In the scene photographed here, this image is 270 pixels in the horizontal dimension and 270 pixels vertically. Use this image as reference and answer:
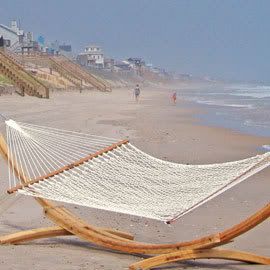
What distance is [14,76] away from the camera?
31797 mm

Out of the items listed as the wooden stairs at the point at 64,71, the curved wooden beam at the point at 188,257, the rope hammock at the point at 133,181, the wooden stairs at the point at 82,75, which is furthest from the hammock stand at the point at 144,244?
the wooden stairs at the point at 82,75

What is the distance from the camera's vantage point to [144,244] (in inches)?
187

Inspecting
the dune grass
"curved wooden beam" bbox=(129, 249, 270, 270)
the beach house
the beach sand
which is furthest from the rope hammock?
the beach house

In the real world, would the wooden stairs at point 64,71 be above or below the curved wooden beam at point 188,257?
above

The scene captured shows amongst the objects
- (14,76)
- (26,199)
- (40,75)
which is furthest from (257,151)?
(40,75)

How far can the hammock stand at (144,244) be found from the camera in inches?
166

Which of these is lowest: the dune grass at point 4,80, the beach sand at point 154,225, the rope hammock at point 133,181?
the beach sand at point 154,225

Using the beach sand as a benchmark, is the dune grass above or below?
above

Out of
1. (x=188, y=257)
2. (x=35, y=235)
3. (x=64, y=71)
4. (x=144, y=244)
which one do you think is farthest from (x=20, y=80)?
(x=188, y=257)

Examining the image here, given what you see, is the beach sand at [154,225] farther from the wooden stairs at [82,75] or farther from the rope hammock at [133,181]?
the wooden stairs at [82,75]

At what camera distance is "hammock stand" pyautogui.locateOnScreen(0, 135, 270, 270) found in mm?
4227

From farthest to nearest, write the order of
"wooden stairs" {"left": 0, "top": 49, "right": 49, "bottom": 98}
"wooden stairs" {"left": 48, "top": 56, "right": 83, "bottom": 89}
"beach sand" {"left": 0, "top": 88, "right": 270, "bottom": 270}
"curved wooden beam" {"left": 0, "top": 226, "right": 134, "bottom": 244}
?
"wooden stairs" {"left": 48, "top": 56, "right": 83, "bottom": 89}, "wooden stairs" {"left": 0, "top": 49, "right": 49, "bottom": 98}, "curved wooden beam" {"left": 0, "top": 226, "right": 134, "bottom": 244}, "beach sand" {"left": 0, "top": 88, "right": 270, "bottom": 270}

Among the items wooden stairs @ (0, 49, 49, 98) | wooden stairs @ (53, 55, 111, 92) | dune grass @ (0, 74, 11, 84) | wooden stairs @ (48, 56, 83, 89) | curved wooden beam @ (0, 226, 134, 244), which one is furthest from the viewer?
wooden stairs @ (53, 55, 111, 92)

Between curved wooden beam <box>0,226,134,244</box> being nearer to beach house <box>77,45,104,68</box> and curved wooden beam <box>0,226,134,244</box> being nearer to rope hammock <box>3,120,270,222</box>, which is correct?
rope hammock <box>3,120,270,222</box>
